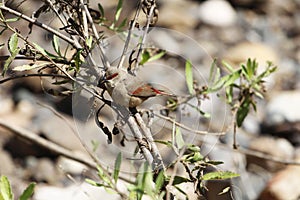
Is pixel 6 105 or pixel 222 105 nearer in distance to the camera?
pixel 222 105

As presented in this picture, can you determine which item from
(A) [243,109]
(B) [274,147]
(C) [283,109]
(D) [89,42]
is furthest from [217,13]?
(D) [89,42]

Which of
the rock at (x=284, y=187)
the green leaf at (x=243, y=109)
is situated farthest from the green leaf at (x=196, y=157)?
the rock at (x=284, y=187)

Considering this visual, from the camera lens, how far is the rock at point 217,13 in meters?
3.26

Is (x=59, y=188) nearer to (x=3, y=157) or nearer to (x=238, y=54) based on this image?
(x=3, y=157)

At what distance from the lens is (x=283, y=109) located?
2645 mm

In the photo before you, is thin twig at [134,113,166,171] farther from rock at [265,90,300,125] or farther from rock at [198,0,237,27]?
rock at [198,0,237,27]

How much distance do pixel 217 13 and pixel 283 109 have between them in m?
0.79

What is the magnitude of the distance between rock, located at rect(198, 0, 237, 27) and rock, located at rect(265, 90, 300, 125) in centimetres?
66

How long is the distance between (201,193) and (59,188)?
139 centimetres

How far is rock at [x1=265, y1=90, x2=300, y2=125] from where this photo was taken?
8.63 ft

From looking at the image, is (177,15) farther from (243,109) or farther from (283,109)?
(243,109)

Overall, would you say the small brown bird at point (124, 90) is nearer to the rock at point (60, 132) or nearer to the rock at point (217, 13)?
the rock at point (60, 132)

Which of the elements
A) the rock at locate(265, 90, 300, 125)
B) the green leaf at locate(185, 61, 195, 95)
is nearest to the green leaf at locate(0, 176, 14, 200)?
the green leaf at locate(185, 61, 195, 95)

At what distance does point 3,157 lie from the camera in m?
2.31
